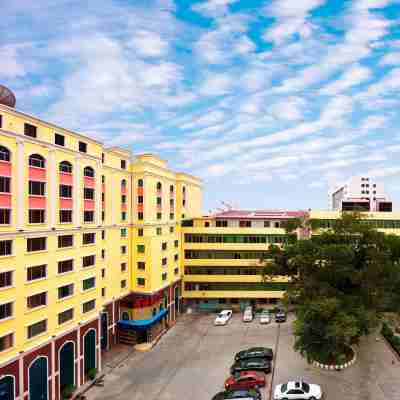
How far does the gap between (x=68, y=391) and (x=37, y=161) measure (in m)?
20.7

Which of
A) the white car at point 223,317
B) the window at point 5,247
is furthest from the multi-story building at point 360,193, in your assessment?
the window at point 5,247

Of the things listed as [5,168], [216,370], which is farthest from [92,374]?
[5,168]

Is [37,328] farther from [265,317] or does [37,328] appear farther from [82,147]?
[265,317]

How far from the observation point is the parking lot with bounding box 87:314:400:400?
109 feet

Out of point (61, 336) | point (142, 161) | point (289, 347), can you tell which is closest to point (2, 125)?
point (61, 336)

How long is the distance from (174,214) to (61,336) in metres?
29.3

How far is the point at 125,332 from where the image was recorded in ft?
158

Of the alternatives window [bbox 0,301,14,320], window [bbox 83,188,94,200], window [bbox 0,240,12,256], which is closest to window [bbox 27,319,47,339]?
window [bbox 0,301,14,320]

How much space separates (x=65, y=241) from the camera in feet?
111

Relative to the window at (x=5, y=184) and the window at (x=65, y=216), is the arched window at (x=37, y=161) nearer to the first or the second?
the window at (x=5, y=184)

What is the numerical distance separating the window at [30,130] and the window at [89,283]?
14.8 m

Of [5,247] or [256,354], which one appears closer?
[5,247]

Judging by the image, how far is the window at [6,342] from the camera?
2705 centimetres

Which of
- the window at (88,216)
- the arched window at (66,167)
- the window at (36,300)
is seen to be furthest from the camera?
the window at (88,216)
